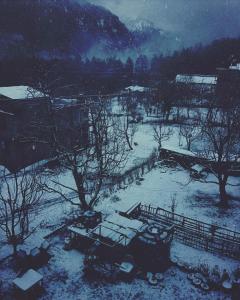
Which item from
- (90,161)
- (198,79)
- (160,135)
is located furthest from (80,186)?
(198,79)

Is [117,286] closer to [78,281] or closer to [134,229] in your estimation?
[78,281]

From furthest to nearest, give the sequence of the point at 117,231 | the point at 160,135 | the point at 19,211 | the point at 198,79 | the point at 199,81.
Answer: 1. the point at 198,79
2. the point at 199,81
3. the point at 160,135
4. the point at 117,231
5. the point at 19,211

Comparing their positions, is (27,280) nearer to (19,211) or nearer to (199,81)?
(19,211)

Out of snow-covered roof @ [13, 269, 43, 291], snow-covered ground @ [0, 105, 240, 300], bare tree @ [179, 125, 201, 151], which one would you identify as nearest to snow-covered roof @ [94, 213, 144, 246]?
snow-covered ground @ [0, 105, 240, 300]

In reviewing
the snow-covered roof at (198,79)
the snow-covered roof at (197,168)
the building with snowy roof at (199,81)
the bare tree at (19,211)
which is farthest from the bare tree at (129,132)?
the snow-covered roof at (198,79)

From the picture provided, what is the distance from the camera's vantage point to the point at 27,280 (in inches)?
431

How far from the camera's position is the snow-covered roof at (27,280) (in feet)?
35.0

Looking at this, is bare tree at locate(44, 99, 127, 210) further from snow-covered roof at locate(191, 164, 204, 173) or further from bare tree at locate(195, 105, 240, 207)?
snow-covered roof at locate(191, 164, 204, 173)

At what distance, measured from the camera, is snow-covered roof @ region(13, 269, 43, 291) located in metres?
10.7

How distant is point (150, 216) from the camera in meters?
17.4

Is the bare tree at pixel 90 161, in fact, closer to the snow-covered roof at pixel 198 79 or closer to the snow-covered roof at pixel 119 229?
the snow-covered roof at pixel 119 229

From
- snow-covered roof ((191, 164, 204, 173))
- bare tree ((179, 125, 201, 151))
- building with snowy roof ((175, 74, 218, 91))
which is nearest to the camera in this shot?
snow-covered roof ((191, 164, 204, 173))

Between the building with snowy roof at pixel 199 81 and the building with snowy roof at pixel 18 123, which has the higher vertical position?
the building with snowy roof at pixel 199 81

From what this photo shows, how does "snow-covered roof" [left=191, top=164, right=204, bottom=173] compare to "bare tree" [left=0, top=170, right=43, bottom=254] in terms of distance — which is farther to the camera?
"snow-covered roof" [left=191, top=164, right=204, bottom=173]
